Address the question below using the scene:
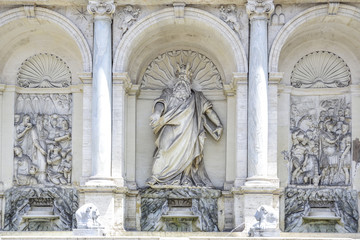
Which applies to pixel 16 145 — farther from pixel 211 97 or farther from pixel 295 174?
pixel 295 174

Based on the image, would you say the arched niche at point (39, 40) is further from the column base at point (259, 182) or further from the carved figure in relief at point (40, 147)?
the column base at point (259, 182)

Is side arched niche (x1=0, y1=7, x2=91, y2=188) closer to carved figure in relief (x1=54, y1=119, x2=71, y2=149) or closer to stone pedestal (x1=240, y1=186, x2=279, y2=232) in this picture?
carved figure in relief (x1=54, y1=119, x2=71, y2=149)

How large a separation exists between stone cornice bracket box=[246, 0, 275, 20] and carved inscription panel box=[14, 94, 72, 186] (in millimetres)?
6175

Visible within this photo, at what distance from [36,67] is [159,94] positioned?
3883 millimetres

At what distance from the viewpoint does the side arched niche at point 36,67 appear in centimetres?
2472

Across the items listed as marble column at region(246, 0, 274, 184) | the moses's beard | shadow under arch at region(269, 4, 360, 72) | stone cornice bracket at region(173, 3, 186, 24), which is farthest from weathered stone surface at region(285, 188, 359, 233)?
stone cornice bracket at region(173, 3, 186, 24)

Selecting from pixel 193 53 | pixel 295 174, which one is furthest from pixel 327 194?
pixel 193 53

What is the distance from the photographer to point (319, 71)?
2498 cm

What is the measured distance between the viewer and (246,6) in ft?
76.4

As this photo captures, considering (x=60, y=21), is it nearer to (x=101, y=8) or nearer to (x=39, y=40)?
(x=101, y=8)

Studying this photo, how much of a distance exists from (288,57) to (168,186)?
5.31m

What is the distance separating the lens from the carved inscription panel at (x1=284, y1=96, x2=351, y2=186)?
2448 centimetres

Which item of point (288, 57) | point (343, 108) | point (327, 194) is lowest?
point (327, 194)

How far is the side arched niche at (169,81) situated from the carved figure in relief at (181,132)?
38 centimetres
